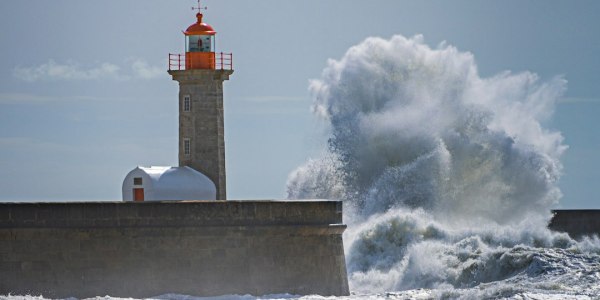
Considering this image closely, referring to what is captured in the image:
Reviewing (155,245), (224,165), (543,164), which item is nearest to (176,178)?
(224,165)

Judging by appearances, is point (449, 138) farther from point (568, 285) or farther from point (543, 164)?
point (568, 285)

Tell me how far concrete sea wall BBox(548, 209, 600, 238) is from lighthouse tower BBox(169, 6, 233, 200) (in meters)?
6.42

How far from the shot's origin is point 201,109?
20609mm

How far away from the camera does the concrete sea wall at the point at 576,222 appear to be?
955 inches

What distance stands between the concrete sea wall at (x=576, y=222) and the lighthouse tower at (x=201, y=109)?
6.42m

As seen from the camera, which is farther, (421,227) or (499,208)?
(499,208)

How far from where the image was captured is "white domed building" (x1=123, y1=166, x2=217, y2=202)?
19812 millimetres

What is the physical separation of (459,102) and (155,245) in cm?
935

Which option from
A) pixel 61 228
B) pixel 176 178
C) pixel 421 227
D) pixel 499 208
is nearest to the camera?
pixel 61 228

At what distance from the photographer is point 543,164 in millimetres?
24578

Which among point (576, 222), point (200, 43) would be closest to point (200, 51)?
point (200, 43)

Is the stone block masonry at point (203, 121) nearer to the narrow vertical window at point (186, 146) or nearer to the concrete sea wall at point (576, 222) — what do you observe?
the narrow vertical window at point (186, 146)

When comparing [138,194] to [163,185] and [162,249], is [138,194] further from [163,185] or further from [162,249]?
[162,249]

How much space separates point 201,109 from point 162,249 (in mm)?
4175
